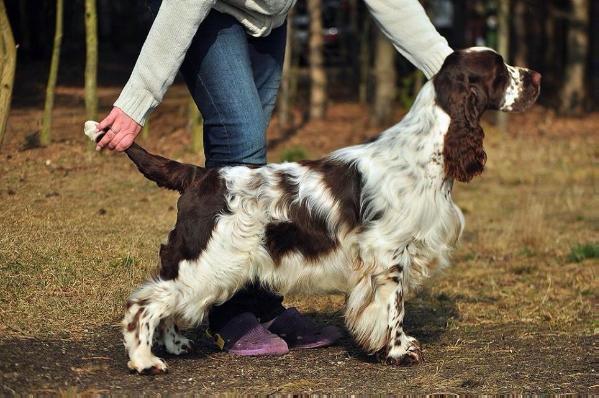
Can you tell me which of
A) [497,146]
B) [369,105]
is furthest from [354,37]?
[497,146]

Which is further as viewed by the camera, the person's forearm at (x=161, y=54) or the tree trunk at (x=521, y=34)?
the tree trunk at (x=521, y=34)

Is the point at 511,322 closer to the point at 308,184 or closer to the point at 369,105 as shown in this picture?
the point at 308,184

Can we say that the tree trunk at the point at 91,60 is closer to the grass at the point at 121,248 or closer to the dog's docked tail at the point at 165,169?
the grass at the point at 121,248

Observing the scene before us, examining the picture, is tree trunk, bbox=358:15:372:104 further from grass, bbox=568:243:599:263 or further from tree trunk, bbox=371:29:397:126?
grass, bbox=568:243:599:263

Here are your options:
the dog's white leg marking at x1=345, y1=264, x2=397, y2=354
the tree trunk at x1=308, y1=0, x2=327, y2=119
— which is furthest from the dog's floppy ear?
the tree trunk at x1=308, y1=0, x2=327, y2=119

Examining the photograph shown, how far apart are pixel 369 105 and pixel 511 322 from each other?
12.2 m

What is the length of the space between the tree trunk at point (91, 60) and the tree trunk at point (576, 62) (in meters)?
11.7

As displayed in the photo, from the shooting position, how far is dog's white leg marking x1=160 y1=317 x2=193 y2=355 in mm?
5405

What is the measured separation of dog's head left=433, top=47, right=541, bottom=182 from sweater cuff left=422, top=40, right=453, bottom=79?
0.71 ft

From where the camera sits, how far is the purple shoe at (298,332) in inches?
225

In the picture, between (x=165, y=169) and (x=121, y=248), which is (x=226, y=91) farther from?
(x=121, y=248)

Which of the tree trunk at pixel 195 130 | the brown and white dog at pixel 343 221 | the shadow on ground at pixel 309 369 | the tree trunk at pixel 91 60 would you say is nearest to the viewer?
the shadow on ground at pixel 309 369

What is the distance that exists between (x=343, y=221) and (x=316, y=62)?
→ 1164 centimetres

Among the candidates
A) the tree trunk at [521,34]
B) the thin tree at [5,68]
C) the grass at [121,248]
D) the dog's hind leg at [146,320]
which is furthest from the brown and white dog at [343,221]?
the tree trunk at [521,34]
